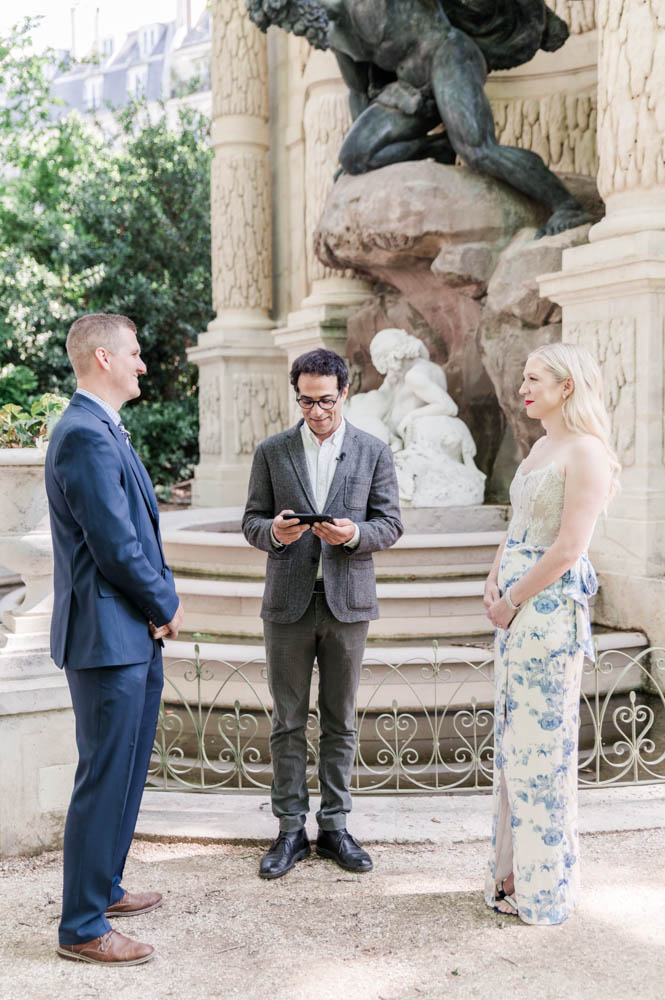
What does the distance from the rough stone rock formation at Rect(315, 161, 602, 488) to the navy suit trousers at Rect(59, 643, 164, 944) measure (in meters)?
5.36

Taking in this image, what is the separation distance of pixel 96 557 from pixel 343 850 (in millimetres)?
1477

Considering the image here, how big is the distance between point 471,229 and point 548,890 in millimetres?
5994

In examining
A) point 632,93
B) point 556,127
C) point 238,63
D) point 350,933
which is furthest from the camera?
point 238,63

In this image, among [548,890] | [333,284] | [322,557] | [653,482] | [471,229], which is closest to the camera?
[548,890]

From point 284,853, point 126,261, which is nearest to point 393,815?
point 284,853

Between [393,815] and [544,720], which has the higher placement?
[544,720]

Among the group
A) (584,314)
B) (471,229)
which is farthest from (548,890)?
(471,229)

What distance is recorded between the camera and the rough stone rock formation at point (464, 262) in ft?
25.1

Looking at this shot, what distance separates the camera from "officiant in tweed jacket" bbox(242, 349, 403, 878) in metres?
3.54

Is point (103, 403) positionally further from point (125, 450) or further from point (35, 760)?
point (35, 760)

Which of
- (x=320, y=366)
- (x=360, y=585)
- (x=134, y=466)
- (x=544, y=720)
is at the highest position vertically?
(x=320, y=366)

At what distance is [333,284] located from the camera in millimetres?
10422

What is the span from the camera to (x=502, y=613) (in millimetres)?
3174

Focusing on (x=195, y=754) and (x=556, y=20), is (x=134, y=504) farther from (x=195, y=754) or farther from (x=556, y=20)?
(x=556, y=20)
